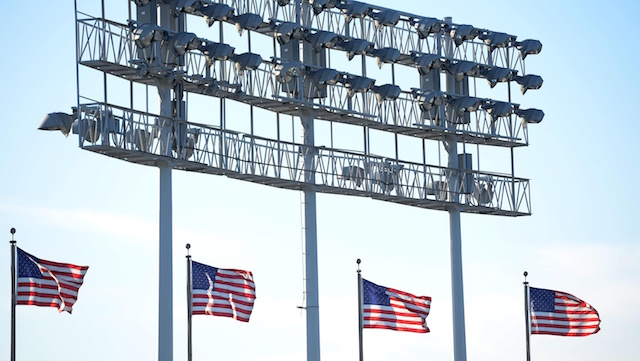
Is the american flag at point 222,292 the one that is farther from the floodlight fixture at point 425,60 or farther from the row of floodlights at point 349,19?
the floodlight fixture at point 425,60

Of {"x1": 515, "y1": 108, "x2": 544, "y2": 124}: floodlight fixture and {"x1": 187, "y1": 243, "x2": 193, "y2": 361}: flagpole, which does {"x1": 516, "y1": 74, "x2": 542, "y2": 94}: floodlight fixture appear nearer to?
{"x1": 515, "y1": 108, "x2": 544, "y2": 124}: floodlight fixture

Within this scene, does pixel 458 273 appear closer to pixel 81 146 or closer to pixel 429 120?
pixel 429 120

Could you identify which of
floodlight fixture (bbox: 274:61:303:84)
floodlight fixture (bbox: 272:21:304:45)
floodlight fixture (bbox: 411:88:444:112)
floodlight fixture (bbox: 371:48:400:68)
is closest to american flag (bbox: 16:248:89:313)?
floodlight fixture (bbox: 274:61:303:84)

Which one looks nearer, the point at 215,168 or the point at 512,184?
the point at 215,168

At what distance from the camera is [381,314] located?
46.1m

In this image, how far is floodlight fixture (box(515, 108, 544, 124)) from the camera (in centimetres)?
5119

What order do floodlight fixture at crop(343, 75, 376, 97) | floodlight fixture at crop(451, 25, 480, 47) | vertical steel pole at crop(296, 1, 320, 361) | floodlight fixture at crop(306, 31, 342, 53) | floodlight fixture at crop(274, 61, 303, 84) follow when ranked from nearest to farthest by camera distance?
1. floodlight fixture at crop(274, 61, 303, 84)
2. vertical steel pole at crop(296, 1, 320, 361)
3. floodlight fixture at crop(306, 31, 342, 53)
4. floodlight fixture at crop(343, 75, 376, 97)
5. floodlight fixture at crop(451, 25, 480, 47)

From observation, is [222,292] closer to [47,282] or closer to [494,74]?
[47,282]

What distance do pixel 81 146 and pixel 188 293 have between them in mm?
4167

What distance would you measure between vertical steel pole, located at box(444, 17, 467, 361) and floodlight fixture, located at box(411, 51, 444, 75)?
547mm

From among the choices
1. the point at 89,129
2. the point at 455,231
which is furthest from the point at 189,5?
the point at 455,231

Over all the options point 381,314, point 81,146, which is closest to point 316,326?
point 381,314

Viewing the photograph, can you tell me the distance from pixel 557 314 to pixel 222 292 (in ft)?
35.3

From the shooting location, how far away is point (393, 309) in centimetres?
4628
